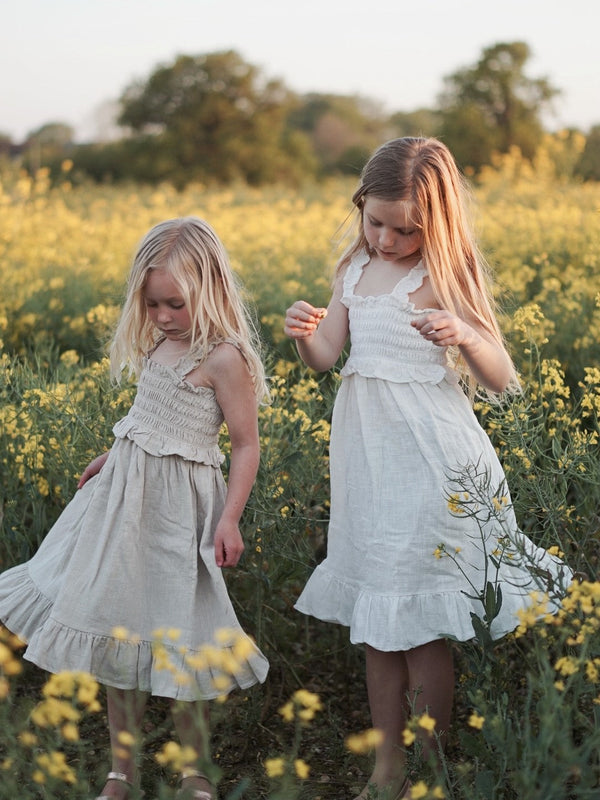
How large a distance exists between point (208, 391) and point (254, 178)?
3534cm

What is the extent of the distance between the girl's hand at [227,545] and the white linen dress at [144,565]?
0.07 metres

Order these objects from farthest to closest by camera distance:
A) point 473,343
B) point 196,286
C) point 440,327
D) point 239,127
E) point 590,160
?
1. point 239,127
2. point 590,160
3. point 196,286
4. point 473,343
5. point 440,327

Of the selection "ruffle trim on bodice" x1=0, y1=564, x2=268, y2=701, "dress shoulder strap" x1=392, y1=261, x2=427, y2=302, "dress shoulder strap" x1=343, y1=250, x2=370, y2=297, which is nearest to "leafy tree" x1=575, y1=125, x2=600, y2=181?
"dress shoulder strap" x1=343, y1=250, x2=370, y2=297

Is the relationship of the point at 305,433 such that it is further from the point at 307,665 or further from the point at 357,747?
the point at 357,747

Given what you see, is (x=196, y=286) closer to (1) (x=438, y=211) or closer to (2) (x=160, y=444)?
(2) (x=160, y=444)

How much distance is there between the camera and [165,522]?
2.28 meters

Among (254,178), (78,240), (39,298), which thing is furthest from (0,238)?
(254,178)

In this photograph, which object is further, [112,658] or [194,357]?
[194,357]

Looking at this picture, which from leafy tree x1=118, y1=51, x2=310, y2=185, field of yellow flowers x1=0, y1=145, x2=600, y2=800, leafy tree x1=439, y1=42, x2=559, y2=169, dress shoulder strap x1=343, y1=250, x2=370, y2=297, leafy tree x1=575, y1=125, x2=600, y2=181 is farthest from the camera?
leafy tree x1=118, y1=51, x2=310, y2=185

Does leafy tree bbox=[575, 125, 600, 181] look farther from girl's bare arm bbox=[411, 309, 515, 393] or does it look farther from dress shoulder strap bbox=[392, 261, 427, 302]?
girl's bare arm bbox=[411, 309, 515, 393]

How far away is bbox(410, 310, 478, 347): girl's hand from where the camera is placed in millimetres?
2068

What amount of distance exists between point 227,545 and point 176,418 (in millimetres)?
346

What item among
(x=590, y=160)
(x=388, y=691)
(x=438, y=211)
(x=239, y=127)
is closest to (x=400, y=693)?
(x=388, y=691)

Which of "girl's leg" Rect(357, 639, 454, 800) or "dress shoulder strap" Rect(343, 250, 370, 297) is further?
"dress shoulder strap" Rect(343, 250, 370, 297)
